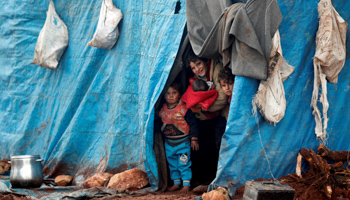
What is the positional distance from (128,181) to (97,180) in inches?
13.7

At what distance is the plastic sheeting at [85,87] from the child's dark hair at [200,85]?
34cm

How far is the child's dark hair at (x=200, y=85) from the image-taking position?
3545 millimetres

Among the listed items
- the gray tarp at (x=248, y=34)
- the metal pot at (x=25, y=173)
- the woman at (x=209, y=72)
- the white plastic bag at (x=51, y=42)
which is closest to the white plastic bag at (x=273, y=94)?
the gray tarp at (x=248, y=34)

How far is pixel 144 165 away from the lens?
3.77m

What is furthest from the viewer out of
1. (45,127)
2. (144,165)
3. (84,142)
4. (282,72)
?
(45,127)

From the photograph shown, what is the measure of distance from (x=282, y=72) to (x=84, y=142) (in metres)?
2.38

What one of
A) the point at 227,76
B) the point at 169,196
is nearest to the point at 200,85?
the point at 227,76

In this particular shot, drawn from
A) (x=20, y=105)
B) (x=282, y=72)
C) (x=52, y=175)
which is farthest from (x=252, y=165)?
(x=20, y=105)

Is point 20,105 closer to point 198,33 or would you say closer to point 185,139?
point 185,139

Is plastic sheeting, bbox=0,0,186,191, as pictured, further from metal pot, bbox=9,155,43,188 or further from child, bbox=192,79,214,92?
metal pot, bbox=9,155,43,188

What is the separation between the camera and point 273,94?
2.93m

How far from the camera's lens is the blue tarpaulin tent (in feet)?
9.93

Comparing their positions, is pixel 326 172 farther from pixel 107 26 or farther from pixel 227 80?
pixel 107 26

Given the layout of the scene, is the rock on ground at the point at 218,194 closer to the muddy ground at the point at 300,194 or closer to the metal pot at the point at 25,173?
the muddy ground at the point at 300,194
